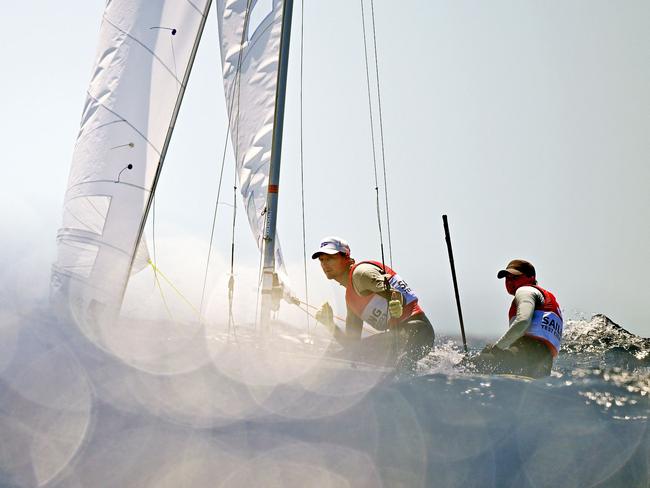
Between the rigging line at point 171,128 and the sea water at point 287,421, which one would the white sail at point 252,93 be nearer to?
the rigging line at point 171,128

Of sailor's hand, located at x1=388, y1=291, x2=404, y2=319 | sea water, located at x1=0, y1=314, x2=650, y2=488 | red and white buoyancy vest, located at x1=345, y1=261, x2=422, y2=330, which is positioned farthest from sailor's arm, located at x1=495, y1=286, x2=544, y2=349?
sailor's hand, located at x1=388, y1=291, x2=404, y2=319

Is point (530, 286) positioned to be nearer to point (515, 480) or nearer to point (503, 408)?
point (503, 408)

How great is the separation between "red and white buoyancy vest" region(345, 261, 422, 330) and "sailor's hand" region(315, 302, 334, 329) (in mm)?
391

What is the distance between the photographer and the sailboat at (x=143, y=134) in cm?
668

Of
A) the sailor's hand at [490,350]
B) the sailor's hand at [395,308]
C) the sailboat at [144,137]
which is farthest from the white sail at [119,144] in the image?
the sailor's hand at [490,350]

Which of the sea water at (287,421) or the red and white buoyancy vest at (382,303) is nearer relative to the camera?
the sea water at (287,421)

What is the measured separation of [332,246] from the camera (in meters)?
5.20

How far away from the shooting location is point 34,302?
7133 millimetres

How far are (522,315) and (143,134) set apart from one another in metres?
5.28

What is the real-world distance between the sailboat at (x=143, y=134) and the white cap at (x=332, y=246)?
145 cm

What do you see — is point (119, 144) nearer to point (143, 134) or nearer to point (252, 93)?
point (143, 134)

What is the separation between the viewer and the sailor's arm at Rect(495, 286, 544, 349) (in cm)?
505

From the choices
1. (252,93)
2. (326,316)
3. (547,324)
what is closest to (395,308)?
(326,316)

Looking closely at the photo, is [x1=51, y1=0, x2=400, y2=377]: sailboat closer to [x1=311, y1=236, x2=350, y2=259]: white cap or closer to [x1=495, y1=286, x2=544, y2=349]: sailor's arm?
[x1=311, y1=236, x2=350, y2=259]: white cap
